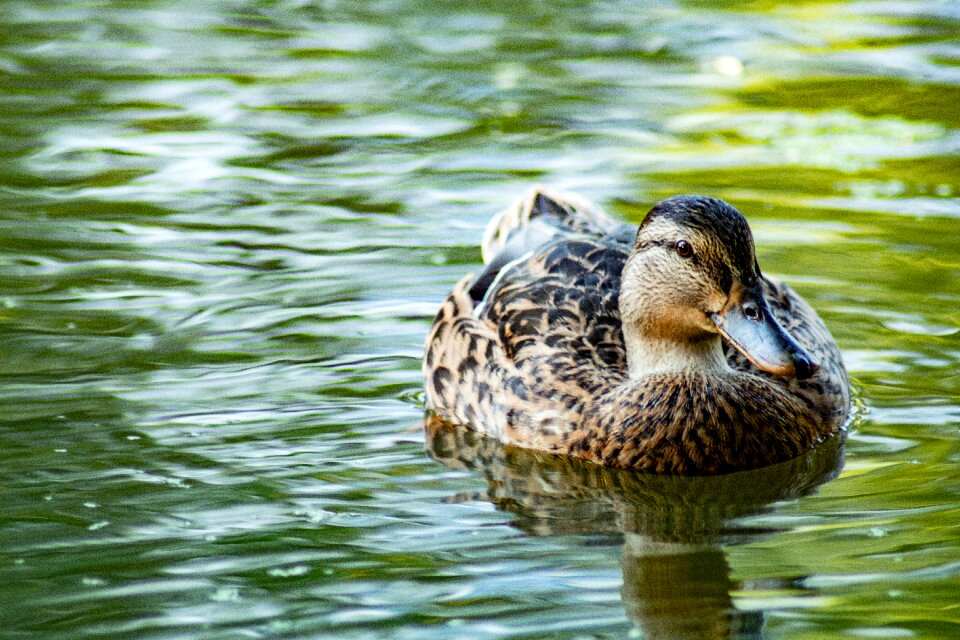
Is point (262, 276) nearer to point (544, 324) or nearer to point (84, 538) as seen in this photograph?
point (544, 324)

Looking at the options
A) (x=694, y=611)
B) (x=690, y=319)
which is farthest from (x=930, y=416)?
(x=694, y=611)

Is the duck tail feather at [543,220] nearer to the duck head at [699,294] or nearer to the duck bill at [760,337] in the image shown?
the duck head at [699,294]

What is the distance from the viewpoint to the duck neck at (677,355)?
24.4 feet

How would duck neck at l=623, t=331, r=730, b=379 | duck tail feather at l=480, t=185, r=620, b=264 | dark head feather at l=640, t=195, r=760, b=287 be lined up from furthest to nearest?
duck tail feather at l=480, t=185, r=620, b=264 < duck neck at l=623, t=331, r=730, b=379 < dark head feather at l=640, t=195, r=760, b=287

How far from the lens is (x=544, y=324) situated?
25.7 ft

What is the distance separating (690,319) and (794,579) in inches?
61.9

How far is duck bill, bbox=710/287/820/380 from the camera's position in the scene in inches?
265

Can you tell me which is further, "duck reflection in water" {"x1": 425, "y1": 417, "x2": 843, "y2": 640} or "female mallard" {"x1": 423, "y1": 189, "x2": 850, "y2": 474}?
"female mallard" {"x1": 423, "y1": 189, "x2": 850, "y2": 474}

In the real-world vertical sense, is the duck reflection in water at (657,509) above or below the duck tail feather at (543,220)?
below

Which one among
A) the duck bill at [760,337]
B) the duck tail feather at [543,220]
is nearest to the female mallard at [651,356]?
the duck bill at [760,337]

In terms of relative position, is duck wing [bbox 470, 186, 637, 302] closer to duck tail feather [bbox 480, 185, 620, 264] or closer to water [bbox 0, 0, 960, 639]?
duck tail feather [bbox 480, 185, 620, 264]

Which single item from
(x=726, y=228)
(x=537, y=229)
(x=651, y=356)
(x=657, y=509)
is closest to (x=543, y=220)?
(x=537, y=229)

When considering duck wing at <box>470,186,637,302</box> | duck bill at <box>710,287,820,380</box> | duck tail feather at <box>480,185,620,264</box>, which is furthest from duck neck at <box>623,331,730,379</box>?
duck tail feather at <box>480,185,620,264</box>

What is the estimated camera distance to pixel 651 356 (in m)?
7.50
